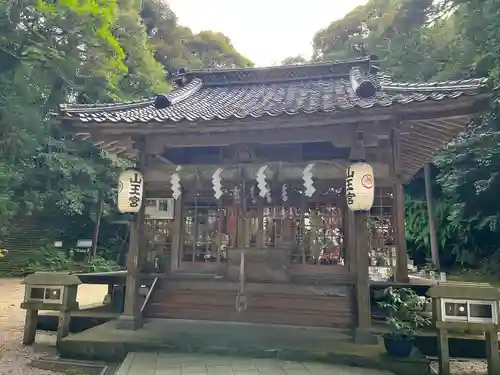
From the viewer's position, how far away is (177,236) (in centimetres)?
797

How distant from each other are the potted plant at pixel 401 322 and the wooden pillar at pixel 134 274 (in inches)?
164

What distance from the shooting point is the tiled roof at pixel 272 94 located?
5945 millimetres

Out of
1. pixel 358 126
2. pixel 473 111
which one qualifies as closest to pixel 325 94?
pixel 358 126

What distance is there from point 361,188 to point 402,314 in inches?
76.1

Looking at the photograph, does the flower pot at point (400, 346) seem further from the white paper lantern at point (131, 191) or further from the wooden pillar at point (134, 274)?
the white paper lantern at point (131, 191)

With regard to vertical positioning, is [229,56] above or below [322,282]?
above

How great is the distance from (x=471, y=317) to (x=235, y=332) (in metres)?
3.56

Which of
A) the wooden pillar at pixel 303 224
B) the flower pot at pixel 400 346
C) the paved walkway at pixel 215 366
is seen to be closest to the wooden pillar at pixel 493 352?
the flower pot at pixel 400 346

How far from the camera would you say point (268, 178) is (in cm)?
668

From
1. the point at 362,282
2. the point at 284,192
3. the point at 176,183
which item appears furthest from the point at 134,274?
the point at 362,282

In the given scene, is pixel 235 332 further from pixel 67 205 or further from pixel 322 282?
pixel 67 205

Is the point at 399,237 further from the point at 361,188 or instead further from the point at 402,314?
the point at 402,314

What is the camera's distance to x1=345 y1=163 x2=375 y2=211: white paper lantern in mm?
5938

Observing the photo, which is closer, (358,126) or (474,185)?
(358,126)
